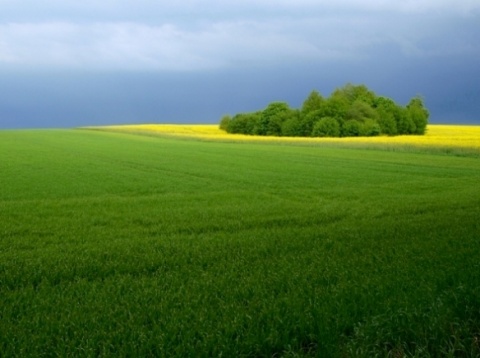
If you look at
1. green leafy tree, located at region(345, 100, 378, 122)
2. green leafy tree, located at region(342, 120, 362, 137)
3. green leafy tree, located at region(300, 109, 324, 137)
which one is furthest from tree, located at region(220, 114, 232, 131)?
green leafy tree, located at region(342, 120, 362, 137)

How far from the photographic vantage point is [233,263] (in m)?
Answer: 9.02

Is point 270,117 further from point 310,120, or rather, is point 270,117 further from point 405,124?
point 405,124

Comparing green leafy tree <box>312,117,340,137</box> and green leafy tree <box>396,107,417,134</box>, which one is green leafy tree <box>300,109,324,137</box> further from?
green leafy tree <box>396,107,417,134</box>

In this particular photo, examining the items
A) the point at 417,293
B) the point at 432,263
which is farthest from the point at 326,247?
the point at 417,293

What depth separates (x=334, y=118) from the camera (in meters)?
86.8

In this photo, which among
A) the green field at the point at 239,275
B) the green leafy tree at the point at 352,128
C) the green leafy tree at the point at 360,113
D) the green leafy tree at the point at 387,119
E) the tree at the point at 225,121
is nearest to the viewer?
the green field at the point at 239,275

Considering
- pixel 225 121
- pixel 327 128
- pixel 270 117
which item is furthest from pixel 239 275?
pixel 225 121

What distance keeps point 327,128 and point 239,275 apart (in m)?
78.2

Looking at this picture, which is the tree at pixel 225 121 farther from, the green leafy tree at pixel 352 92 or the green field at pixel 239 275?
the green field at pixel 239 275

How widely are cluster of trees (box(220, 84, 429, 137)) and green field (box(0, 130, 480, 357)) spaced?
2655 inches

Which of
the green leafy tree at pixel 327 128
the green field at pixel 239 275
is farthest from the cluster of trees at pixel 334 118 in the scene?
the green field at pixel 239 275

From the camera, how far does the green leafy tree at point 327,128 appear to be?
8478cm

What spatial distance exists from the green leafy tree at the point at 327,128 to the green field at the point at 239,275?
66.2 m

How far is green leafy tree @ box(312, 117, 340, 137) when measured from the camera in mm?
84781
